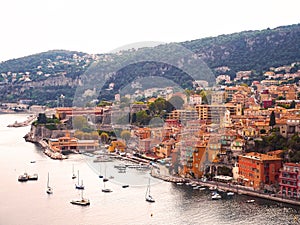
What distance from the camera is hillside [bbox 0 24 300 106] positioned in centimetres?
2611

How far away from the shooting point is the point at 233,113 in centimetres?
1573

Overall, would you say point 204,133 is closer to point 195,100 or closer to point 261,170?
point 261,170

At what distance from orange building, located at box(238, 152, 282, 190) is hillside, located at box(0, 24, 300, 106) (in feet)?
43.8

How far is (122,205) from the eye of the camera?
358 inches

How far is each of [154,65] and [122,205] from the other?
1808 cm

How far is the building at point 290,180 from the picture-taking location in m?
9.13

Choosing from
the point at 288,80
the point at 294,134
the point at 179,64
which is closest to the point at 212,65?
the point at 179,64

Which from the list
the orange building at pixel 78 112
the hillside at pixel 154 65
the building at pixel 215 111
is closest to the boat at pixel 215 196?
the building at pixel 215 111

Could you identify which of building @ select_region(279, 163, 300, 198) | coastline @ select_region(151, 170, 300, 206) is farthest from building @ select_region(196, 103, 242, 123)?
building @ select_region(279, 163, 300, 198)

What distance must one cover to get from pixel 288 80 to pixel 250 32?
12807 mm

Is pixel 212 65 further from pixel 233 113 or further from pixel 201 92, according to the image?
pixel 233 113

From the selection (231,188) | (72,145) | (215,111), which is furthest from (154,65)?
(231,188)

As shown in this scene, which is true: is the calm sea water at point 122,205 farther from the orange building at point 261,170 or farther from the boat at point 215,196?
the orange building at point 261,170

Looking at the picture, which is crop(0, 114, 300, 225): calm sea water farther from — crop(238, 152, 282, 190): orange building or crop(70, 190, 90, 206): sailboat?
crop(238, 152, 282, 190): orange building
